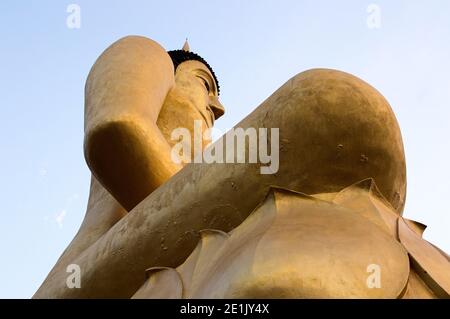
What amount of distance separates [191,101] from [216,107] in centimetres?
48

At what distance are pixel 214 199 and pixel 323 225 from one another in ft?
2.27

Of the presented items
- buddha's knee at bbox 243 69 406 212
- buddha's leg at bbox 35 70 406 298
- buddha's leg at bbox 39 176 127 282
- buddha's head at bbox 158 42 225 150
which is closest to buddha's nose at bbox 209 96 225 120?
buddha's head at bbox 158 42 225 150

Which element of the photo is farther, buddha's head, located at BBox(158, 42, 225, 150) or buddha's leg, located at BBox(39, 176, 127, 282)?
buddha's head, located at BBox(158, 42, 225, 150)

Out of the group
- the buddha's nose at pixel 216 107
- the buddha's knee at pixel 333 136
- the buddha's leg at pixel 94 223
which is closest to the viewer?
the buddha's knee at pixel 333 136

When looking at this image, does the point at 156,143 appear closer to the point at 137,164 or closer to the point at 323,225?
the point at 137,164

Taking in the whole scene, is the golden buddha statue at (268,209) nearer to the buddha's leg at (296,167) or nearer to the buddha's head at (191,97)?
the buddha's leg at (296,167)

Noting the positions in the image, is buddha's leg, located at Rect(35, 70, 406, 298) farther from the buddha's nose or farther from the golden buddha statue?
the buddha's nose

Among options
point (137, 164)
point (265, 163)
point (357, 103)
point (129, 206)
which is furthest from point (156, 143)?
point (357, 103)

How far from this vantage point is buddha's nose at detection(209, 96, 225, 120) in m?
5.64

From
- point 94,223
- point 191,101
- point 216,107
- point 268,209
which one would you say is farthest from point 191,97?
point 268,209

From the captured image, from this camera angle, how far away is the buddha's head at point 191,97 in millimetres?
4992

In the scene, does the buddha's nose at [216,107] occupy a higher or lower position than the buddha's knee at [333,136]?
lower

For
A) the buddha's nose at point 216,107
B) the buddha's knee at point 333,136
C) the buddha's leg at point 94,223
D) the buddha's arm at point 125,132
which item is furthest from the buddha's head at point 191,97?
the buddha's knee at point 333,136

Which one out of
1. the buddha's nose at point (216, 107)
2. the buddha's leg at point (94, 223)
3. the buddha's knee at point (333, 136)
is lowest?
the buddha's leg at point (94, 223)
